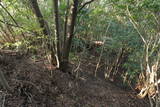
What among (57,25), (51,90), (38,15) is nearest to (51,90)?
(51,90)

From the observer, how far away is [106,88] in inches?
180

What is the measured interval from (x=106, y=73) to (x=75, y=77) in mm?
1665

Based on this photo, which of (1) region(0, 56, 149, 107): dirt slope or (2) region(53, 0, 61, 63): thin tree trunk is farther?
(2) region(53, 0, 61, 63): thin tree trunk

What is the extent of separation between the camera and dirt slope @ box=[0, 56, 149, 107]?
2.83m

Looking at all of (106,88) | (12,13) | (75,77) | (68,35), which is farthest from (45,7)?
(106,88)

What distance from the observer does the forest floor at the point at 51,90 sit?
2.83m

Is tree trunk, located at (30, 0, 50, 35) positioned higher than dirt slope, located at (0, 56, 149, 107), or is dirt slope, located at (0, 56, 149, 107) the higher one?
tree trunk, located at (30, 0, 50, 35)

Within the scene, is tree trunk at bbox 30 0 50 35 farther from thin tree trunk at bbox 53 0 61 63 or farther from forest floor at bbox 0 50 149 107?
forest floor at bbox 0 50 149 107

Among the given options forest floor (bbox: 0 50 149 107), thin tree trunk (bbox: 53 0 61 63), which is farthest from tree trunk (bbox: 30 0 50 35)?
forest floor (bbox: 0 50 149 107)

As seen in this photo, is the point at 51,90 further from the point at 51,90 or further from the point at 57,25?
the point at 57,25

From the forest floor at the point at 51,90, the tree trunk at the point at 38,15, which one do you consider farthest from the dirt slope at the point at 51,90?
the tree trunk at the point at 38,15

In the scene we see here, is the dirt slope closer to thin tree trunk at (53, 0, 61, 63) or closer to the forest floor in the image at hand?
the forest floor

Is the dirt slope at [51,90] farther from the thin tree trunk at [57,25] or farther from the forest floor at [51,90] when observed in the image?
the thin tree trunk at [57,25]

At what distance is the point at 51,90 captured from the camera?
11.0 feet
